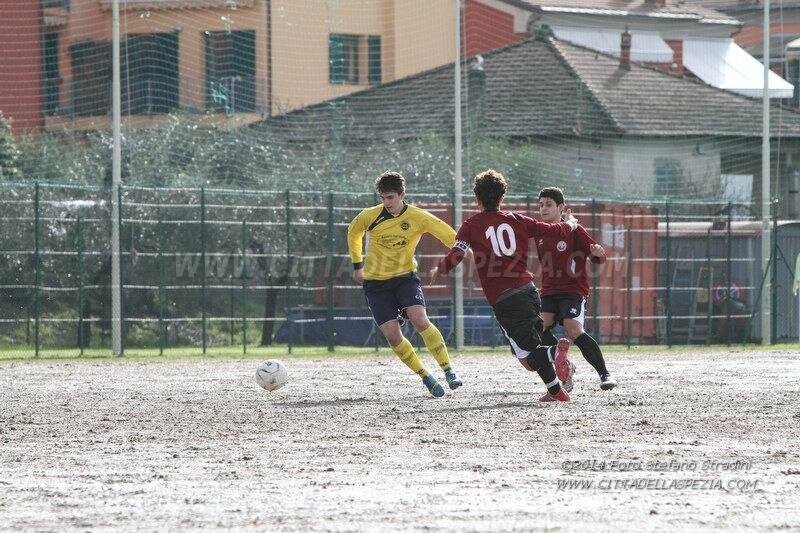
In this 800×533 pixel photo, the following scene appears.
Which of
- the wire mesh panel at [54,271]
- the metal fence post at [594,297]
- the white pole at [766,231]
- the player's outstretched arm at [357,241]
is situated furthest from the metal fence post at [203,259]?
the player's outstretched arm at [357,241]

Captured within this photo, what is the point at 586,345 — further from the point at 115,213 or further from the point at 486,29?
the point at 486,29

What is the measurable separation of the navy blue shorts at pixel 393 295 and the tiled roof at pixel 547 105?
1668 centimetres

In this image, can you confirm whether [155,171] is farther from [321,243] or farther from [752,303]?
[752,303]

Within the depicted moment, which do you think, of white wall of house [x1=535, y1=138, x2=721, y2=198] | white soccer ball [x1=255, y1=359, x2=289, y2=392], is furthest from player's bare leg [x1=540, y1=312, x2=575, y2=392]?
white wall of house [x1=535, y1=138, x2=721, y2=198]

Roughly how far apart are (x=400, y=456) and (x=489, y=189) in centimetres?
356

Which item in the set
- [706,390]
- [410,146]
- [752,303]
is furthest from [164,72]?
[706,390]

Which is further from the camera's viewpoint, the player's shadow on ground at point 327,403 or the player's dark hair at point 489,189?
the player's shadow on ground at point 327,403

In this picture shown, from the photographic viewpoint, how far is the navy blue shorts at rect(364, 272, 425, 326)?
12500 millimetres

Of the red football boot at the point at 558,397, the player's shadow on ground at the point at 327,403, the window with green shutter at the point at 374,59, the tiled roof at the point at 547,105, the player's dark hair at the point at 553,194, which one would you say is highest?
the window with green shutter at the point at 374,59

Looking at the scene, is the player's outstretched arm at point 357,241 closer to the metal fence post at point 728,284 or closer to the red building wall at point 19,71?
the metal fence post at point 728,284

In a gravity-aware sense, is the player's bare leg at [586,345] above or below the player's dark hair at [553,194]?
below

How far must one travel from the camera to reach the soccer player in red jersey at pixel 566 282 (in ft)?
39.6

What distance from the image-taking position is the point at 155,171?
87.0ft

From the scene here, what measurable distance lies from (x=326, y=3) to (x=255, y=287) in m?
6.97
